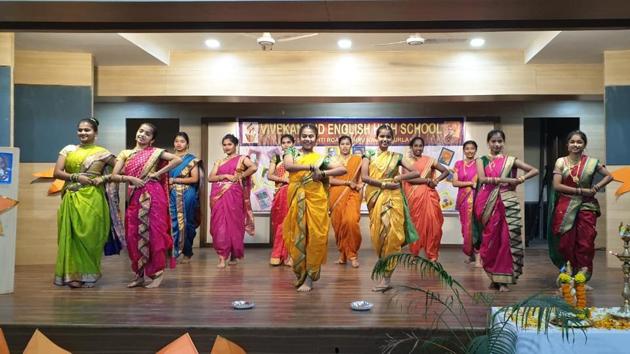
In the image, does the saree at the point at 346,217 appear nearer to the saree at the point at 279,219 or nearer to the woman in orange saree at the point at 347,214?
the woman in orange saree at the point at 347,214

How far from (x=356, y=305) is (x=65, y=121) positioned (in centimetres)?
489

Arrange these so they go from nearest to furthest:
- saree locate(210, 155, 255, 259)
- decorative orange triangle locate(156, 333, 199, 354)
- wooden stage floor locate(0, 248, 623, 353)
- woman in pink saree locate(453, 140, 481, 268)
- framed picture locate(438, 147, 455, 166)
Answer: decorative orange triangle locate(156, 333, 199, 354) < wooden stage floor locate(0, 248, 623, 353) < saree locate(210, 155, 255, 259) < woman in pink saree locate(453, 140, 481, 268) < framed picture locate(438, 147, 455, 166)

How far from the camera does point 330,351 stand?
382 centimetres

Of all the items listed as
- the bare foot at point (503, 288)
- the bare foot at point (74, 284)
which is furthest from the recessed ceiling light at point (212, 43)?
the bare foot at point (503, 288)

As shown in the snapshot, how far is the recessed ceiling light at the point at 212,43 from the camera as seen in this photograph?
7941 mm

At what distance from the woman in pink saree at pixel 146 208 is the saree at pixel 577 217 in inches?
144

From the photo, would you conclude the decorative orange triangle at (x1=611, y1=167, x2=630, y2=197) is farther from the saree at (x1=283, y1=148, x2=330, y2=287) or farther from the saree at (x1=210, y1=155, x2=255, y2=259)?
the saree at (x1=210, y1=155, x2=255, y2=259)

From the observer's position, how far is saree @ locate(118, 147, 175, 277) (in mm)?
5289

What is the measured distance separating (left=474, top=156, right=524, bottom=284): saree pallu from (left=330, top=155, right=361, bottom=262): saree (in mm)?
2123

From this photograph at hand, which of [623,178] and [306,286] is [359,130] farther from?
[306,286]

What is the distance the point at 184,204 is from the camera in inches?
290

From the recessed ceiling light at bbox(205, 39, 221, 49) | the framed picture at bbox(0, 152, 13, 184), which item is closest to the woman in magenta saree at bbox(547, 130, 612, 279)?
the recessed ceiling light at bbox(205, 39, 221, 49)

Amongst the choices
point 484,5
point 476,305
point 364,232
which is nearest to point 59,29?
point 484,5

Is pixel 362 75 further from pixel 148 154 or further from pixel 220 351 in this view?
pixel 220 351
